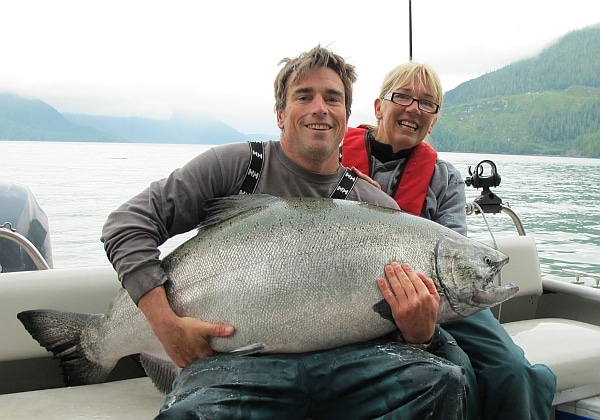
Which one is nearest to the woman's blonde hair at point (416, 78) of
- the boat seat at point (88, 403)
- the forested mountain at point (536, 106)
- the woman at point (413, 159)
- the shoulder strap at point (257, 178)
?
the woman at point (413, 159)

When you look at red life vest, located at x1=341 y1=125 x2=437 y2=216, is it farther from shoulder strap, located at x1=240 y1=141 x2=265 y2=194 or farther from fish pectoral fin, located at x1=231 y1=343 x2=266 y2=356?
fish pectoral fin, located at x1=231 y1=343 x2=266 y2=356

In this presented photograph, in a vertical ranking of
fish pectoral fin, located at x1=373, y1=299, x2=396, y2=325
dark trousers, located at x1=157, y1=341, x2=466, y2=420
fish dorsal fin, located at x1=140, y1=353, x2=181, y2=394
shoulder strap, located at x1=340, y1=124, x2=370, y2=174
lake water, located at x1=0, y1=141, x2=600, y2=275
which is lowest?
lake water, located at x1=0, y1=141, x2=600, y2=275

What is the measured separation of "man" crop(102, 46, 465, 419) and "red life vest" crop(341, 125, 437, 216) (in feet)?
2.65

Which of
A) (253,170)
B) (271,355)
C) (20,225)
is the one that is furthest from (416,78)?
(20,225)

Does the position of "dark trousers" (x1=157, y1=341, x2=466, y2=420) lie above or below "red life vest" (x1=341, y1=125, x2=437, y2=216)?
below

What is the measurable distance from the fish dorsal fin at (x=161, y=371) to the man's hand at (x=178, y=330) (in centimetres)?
26

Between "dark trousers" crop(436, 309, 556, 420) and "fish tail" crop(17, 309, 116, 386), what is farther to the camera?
"fish tail" crop(17, 309, 116, 386)

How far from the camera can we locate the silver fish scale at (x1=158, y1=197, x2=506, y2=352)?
87.4 inches

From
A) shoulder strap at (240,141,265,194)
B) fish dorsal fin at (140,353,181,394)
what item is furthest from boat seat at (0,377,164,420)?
shoulder strap at (240,141,265,194)

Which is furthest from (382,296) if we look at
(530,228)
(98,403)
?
(530,228)

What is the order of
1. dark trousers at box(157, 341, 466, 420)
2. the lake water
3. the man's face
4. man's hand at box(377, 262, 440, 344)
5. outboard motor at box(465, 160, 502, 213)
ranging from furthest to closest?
the lake water < outboard motor at box(465, 160, 502, 213) < the man's face < man's hand at box(377, 262, 440, 344) < dark trousers at box(157, 341, 466, 420)

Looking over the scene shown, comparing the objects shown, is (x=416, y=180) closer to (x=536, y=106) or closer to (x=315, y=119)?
(x=315, y=119)

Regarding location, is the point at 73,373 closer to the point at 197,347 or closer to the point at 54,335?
the point at 54,335

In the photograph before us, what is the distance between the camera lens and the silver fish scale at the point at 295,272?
2221 mm
